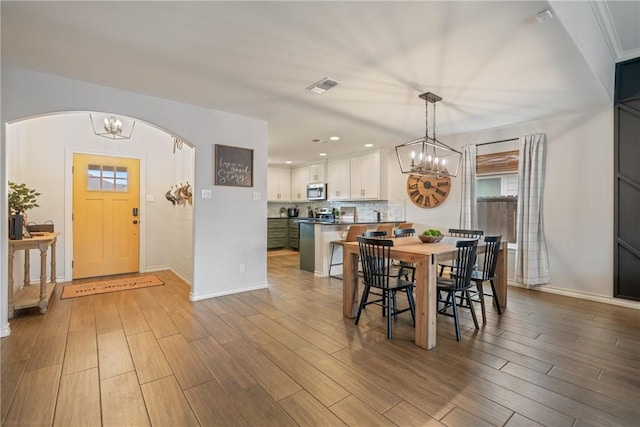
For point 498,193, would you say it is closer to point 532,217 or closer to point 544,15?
point 532,217

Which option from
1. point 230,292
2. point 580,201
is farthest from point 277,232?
point 580,201

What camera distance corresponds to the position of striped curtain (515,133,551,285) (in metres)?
4.03

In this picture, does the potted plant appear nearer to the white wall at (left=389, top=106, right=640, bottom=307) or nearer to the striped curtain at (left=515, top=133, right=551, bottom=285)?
the striped curtain at (left=515, top=133, right=551, bottom=285)

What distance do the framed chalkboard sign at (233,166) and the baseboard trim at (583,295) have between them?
13.9ft

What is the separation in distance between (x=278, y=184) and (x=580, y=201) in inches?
253

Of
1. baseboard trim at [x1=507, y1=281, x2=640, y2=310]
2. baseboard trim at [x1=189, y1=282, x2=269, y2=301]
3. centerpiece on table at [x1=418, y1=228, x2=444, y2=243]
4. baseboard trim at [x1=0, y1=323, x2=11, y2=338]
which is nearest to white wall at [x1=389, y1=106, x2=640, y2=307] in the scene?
baseboard trim at [x1=507, y1=281, x2=640, y2=310]

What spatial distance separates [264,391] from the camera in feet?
6.01

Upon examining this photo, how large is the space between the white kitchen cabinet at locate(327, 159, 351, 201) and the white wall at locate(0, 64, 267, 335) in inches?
110

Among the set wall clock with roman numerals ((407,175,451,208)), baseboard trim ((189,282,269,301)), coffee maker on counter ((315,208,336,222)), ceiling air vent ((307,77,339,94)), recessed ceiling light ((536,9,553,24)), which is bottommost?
baseboard trim ((189,282,269,301))

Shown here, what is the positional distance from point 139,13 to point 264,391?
2.56 meters

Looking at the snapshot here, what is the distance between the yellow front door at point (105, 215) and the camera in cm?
459

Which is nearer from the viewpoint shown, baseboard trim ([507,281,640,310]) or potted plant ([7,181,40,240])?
potted plant ([7,181,40,240])

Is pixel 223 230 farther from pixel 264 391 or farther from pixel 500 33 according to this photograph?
pixel 500 33

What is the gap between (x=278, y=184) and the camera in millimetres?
8273
